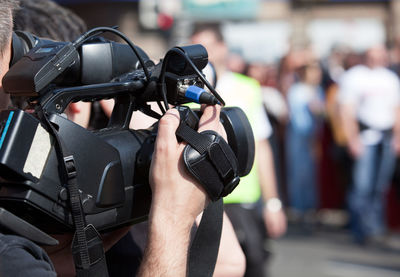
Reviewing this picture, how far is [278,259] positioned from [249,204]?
9.31 ft

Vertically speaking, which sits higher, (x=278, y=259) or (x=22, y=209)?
(x=22, y=209)

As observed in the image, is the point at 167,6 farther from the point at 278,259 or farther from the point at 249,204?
the point at 249,204

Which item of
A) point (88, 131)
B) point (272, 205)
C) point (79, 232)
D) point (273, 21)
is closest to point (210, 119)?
point (88, 131)

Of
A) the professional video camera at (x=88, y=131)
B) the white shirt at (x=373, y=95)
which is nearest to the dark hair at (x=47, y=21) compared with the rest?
the professional video camera at (x=88, y=131)

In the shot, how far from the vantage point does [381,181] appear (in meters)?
7.05

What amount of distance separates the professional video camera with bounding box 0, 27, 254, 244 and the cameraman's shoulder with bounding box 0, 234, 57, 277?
0.06 metres

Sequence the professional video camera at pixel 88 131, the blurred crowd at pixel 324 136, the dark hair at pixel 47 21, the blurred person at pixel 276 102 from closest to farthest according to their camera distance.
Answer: the professional video camera at pixel 88 131 < the dark hair at pixel 47 21 < the blurred crowd at pixel 324 136 < the blurred person at pixel 276 102

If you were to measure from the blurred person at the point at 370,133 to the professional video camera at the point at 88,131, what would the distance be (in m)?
5.44

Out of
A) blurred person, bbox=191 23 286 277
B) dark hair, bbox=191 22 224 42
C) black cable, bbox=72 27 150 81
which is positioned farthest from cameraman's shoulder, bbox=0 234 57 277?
dark hair, bbox=191 22 224 42

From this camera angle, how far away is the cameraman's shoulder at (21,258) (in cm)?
130

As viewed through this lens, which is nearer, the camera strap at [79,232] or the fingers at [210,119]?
the camera strap at [79,232]

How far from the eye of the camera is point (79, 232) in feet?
4.83

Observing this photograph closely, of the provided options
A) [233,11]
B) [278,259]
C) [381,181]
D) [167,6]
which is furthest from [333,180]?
[233,11]

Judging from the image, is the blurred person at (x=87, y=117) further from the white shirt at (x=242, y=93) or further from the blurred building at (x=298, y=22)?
the blurred building at (x=298, y=22)
